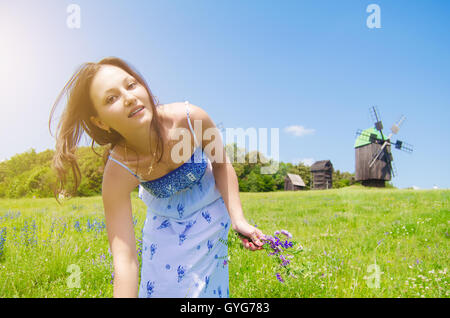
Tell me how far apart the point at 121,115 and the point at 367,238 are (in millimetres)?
4703

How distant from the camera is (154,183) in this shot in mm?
2414

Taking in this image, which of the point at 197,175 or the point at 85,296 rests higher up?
the point at 197,175

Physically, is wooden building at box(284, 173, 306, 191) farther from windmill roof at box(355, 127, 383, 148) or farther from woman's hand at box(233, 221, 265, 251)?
woman's hand at box(233, 221, 265, 251)

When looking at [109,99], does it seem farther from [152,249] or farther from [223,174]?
[152,249]

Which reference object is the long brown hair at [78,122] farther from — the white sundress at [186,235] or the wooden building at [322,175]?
the wooden building at [322,175]

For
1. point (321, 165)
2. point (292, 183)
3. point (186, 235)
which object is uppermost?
point (186, 235)

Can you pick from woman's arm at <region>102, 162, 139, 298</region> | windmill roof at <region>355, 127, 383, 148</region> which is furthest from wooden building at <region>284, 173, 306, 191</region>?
woman's arm at <region>102, 162, 139, 298</region>

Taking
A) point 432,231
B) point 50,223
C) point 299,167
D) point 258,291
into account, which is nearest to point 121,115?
point 258,291

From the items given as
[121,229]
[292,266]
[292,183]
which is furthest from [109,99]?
[292,183]

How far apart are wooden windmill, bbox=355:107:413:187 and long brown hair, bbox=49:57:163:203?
1228 inches

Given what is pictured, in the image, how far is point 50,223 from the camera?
16.8 feet

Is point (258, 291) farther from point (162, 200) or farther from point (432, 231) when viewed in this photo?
point (432, 231)

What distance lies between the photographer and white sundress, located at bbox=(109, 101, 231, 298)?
223cm

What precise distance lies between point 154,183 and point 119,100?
2.56 feet
